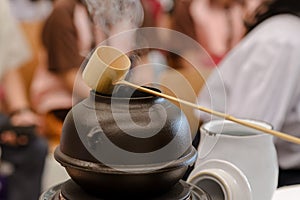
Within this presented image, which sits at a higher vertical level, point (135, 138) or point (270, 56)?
point (135, 138)

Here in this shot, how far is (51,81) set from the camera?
8.05ft

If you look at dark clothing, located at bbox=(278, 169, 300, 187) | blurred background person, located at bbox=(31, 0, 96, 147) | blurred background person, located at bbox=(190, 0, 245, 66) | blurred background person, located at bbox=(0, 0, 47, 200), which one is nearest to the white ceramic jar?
dark clothing, located at bbox=(278, 169, 300, 187)

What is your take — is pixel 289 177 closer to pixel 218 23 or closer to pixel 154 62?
pixel 154 62

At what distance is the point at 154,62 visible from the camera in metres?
0.70

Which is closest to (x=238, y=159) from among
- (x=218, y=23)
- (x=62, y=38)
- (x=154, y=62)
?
(x=154, y=62)

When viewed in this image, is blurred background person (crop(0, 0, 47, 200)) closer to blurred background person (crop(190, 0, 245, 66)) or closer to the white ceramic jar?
blurred background person (crop(190, 0, 245, 66))

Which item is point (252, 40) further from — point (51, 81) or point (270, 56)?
point (51, 81)

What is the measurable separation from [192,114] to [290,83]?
67 cm

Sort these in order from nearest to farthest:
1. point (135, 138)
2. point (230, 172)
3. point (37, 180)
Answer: point (135, 138), point (230, 172), point (37, 180)

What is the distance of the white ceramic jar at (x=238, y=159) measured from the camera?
0.72 m

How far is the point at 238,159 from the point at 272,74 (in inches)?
24.0

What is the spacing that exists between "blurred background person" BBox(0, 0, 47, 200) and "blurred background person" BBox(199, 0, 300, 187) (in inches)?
35.3

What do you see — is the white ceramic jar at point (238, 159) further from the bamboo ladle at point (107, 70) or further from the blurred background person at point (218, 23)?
the blurred background person at point (218, 23)

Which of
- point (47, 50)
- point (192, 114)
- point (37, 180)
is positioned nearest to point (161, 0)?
point (47, 50)
